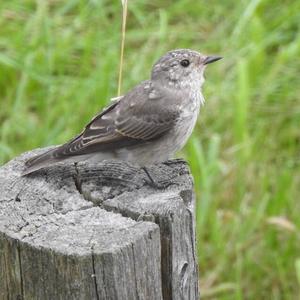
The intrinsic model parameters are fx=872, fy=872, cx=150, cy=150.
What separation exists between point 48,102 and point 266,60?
1.94 m

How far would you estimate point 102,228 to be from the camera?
3350 millimetres

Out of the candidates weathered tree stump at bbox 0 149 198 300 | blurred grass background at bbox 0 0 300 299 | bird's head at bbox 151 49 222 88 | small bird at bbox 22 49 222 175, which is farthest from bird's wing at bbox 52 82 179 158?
blurred grass background at bbox 0 0 300 299

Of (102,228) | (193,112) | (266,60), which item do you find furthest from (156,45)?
(102,228)

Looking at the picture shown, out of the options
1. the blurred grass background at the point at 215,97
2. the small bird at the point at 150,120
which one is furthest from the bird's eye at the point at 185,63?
the blurred grass background at the point at 215,97

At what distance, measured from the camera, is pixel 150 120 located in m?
4.54

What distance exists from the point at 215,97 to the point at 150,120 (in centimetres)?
248

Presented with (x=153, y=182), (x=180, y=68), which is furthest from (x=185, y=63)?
(x=153, y=182)

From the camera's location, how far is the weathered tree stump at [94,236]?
3.18 m

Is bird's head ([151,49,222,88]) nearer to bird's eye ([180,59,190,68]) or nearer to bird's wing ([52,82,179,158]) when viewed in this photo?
bird's eye ([180,59,190,68])

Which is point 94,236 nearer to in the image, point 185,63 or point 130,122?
point 130,122

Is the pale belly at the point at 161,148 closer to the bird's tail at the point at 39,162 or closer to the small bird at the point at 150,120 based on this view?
the small bird at the point at 150,120

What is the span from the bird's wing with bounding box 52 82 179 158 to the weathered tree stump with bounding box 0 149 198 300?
0.30 meters

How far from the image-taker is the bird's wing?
14.2 ft

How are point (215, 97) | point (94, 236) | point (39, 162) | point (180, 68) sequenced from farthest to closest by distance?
point (215, 97) < point (180, 68) < point (39, 162) < point (94, 236)
